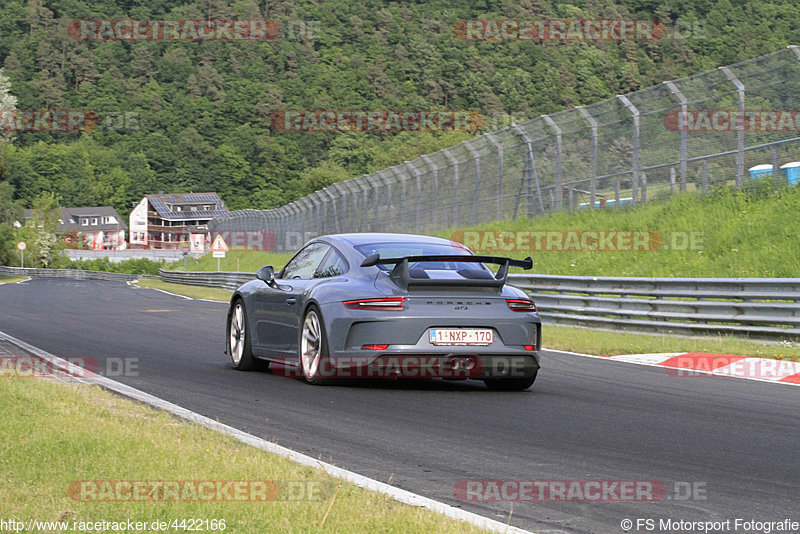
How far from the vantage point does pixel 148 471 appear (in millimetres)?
4844

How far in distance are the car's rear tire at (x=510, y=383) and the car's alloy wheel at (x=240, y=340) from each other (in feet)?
8.09

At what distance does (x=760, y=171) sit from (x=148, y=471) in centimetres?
1688

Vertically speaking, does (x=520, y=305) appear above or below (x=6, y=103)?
below

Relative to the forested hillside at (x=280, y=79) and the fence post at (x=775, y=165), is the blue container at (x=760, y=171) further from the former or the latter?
the forested hillside at (x=280, y=79)

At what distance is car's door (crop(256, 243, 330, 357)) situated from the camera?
362 inches

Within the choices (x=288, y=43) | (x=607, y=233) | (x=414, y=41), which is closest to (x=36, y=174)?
(x=288, y=43)

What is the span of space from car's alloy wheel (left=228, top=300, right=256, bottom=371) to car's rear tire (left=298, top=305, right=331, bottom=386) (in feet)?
4.37

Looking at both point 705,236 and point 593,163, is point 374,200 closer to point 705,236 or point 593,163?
point 593,163

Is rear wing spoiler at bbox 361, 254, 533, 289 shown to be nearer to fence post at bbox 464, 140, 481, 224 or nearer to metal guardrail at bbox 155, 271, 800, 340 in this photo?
metal guardrail at bbox 155, 271, 800, 340

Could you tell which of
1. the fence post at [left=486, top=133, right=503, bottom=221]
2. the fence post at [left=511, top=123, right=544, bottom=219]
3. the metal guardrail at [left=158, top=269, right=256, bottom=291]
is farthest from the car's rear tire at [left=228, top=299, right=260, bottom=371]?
the metal guardrail at [left=158, top=269, right=256, bottom=291]

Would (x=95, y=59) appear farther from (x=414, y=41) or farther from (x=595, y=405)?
(x=595, y=405)

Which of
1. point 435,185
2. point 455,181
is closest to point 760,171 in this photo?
point 455,181

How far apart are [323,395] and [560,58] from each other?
258 feet

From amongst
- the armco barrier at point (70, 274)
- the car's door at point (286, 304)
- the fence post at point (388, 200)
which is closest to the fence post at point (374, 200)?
the fence post at point (388, 200)
